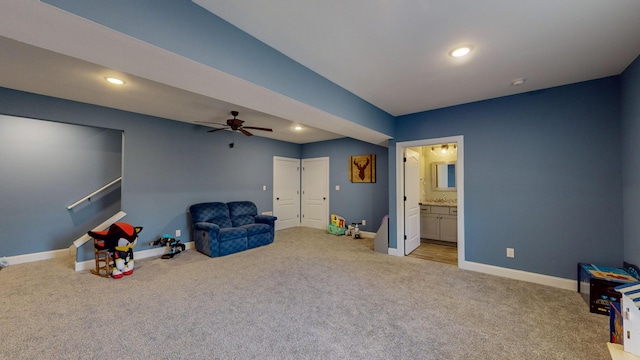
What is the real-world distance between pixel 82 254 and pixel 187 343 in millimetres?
2967

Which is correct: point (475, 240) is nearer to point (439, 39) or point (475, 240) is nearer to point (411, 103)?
point (411, 103)

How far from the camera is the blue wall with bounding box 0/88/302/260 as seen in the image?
3.53m

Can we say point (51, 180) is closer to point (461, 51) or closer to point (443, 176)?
point (461, 51)

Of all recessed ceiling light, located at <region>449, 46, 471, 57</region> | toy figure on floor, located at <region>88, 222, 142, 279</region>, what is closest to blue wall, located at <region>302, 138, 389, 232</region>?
recessed ceiling light, located at <region>449, 46, 471, 57</region>

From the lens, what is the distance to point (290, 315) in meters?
2.37

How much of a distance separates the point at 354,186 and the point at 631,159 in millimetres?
4357

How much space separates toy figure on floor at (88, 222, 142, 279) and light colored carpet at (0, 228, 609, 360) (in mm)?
157

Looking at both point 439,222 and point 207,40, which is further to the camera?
point 439,222

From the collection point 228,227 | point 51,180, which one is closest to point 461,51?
point 228,227

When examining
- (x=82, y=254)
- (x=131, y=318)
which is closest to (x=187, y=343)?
(x=131, y=318)

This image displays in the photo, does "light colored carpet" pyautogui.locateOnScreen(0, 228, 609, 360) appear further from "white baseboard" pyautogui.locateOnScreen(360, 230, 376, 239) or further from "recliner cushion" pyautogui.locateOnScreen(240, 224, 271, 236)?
"white baseboard" pyautogui.locateOnScreen(360, 230, 376, 239)

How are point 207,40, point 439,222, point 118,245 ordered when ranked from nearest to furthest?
1. point 207,40
2. point 118,245
3. point 439,222

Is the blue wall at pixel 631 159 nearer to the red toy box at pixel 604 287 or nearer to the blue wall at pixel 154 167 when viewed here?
the red toy box at pixel 604 287

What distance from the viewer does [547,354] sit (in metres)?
1.84
